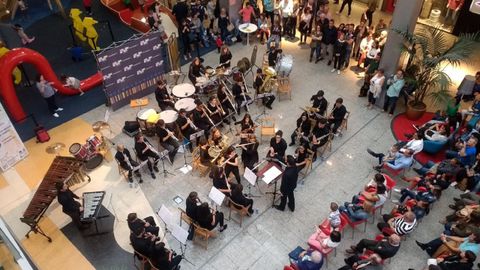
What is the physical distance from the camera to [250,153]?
10766 millimetres

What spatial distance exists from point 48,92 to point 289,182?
8.03 m

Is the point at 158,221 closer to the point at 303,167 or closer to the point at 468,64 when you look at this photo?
the point at 303,167

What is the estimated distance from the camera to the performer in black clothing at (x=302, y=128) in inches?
448

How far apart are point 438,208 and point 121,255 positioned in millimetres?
7686

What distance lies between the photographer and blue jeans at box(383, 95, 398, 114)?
1267cm

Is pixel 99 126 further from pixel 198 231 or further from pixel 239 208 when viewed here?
pixel 239 208

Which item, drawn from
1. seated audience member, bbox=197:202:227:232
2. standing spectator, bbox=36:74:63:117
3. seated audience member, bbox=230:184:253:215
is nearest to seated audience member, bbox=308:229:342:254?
seated audience member, bbox=230:184:253:215

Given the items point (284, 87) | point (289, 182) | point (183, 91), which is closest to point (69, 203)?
point (183, 91)

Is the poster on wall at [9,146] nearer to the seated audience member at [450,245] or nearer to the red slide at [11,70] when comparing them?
the red slide at [11,70]

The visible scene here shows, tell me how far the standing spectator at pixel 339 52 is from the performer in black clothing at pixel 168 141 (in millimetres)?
6620

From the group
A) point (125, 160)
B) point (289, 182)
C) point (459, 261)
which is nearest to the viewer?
point (459, 261)

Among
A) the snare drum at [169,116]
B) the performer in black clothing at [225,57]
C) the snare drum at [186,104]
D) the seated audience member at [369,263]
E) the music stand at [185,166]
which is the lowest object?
the music stand at [185,166]

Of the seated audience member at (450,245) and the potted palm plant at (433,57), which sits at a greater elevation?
the potted palm plant at (433,57)

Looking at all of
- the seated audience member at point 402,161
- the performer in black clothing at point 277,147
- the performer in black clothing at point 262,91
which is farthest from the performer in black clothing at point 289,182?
the performer in black clothing at point 262,91
